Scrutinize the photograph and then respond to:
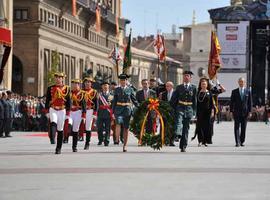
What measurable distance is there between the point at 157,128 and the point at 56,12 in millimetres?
55598

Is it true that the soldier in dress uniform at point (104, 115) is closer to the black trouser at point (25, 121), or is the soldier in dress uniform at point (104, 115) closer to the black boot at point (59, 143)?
the black boot at point (59, 143)

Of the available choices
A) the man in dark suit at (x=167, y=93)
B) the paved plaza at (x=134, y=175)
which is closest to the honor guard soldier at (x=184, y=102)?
the paved plaza at (x=134, y=175)

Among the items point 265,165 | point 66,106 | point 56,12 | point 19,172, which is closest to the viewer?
point 19,172

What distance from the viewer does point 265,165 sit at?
16.3m

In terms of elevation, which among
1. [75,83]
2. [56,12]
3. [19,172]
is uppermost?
A: [56,12]

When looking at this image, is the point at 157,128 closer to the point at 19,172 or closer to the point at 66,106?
the point at 66,106

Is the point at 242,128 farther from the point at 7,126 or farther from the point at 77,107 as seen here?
the point at 7,126

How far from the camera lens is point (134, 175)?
13906mm

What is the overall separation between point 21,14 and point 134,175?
56157mm

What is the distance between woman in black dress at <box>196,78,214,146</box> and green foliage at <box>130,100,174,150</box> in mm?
2698

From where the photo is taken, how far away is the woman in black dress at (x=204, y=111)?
82.1 feet

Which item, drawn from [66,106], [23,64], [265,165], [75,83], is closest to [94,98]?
[75,83]

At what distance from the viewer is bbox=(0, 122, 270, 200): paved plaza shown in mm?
11289

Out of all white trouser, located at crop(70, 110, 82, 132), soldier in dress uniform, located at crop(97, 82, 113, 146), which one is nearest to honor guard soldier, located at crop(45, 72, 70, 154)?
white trouser, located at crop(70, 110, 82, 132)
